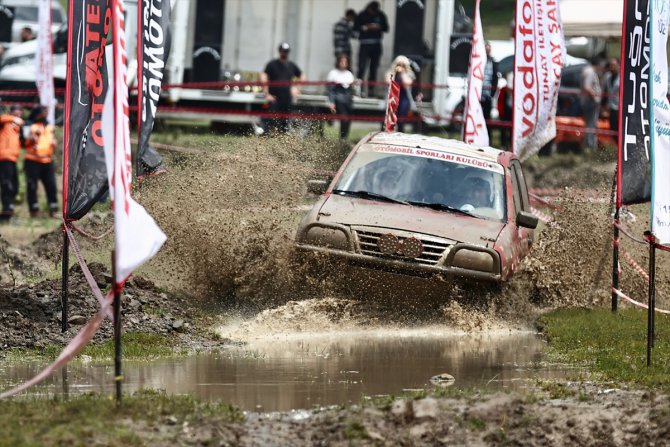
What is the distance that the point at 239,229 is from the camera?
1508 cm

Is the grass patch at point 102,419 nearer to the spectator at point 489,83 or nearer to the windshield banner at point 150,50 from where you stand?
the windshield banner at point 150,50

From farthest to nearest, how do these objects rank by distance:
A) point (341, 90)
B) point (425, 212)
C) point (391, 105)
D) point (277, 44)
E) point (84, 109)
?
point (277, 44), point (341, 90), point (391, 105), point (425, 212), point (84, 109)

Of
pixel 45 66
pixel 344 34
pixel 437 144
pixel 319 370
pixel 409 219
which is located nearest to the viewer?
pixel 319 370

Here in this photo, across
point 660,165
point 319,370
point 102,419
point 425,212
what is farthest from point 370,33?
point 102,419

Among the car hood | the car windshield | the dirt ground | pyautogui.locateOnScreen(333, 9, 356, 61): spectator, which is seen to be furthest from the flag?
pyautogui.locateOnScreen(333, 9, 356, 61): spectator

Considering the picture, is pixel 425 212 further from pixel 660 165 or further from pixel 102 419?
pixel 102 419

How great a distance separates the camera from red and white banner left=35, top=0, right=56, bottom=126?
22188 millimetres

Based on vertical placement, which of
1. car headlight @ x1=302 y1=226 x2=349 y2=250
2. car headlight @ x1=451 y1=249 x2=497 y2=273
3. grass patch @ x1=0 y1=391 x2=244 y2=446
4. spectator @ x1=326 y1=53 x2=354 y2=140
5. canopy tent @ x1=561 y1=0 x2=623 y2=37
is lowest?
grass patch @ x1=0 y1=391 x2=244 y2=446

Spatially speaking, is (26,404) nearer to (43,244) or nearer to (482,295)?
(482,295)

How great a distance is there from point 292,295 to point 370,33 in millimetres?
16963

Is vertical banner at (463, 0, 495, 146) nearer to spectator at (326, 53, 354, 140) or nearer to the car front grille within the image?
the car front grille

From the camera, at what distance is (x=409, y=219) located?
13.8m

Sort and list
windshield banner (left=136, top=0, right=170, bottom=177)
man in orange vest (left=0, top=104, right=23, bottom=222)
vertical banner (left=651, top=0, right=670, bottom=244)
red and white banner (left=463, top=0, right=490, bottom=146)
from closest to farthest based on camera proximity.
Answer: vertical banner (left=651, top=0, right=670, bottom=244)
windshield banner (left=136, top=0, right=170, bottom=177)
red and white banner (left=463, top=0, right=490, bottom=146)
man in orange vest (left=0, top=104, right=23, bottom=222)

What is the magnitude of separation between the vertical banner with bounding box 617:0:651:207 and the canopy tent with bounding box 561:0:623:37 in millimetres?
17001
